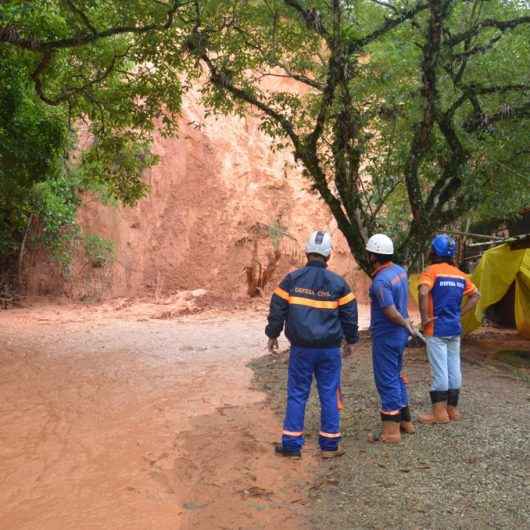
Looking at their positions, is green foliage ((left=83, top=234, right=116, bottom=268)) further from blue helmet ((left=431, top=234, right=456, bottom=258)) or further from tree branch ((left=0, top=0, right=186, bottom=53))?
blue helmet ((left=431, top=234, right=456, bottom=258))

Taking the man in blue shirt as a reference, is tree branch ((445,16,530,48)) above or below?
above

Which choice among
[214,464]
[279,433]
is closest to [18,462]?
[214,464]

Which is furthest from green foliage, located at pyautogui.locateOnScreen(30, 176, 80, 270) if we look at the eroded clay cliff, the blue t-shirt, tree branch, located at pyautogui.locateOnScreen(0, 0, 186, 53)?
the blue t-shirt

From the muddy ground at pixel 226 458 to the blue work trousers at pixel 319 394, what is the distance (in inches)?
7.8

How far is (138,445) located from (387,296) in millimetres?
2470

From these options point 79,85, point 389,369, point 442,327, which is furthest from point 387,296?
point 79,85

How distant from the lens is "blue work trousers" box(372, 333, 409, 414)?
17.1 feet

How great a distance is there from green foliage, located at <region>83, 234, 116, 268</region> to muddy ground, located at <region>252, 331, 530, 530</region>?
41.8 ft

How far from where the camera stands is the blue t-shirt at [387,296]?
5219mm

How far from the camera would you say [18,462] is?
4.95 metres

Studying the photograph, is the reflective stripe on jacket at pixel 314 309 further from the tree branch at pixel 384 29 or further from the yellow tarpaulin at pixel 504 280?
the yellow tarpaulin at pixel 504 280

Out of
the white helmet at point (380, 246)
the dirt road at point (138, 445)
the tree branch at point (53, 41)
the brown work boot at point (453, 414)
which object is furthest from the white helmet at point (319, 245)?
the tree branch at point (53, 41)

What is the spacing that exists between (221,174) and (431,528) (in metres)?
19.7

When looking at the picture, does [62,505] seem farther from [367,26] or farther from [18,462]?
[367,26]
